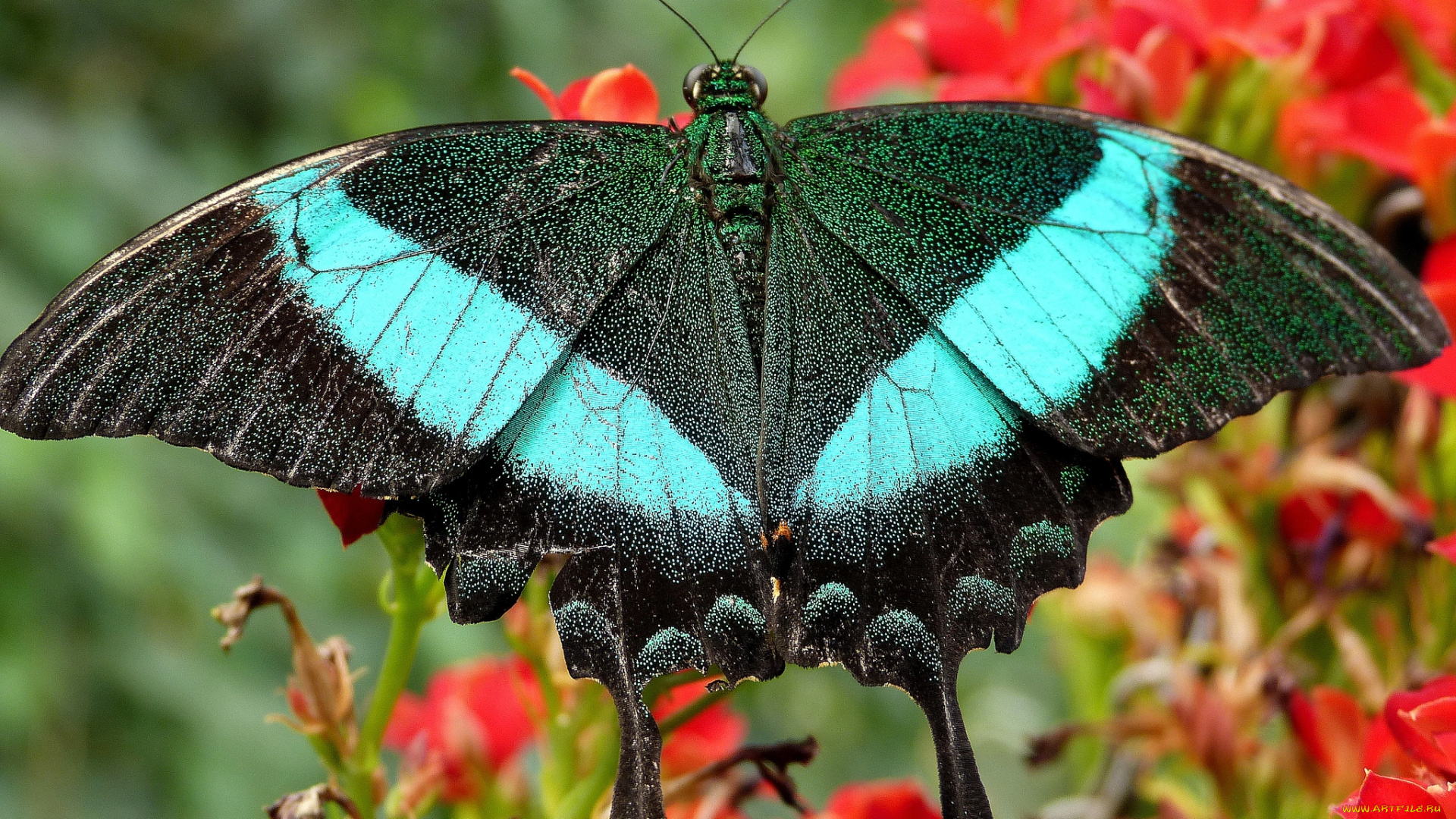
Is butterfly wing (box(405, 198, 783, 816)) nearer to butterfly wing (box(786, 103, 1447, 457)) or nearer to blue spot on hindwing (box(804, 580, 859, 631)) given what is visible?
blue spot on hindwing (box(804, 580, 859, 631))

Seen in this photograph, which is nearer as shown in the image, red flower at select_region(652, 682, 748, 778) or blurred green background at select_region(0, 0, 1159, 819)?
red flower at select_region(652, 682, 748, 778)

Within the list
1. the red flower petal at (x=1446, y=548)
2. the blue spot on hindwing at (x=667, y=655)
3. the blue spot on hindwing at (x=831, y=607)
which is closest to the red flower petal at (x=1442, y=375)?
the red flower petal at (x=1446, y=548)

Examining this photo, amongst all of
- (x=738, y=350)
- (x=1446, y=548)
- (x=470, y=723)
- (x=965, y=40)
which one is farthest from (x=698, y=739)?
→ (x=965, y=40)

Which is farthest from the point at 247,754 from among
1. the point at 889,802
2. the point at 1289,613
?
the point at 1289,613

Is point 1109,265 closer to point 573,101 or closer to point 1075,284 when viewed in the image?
point 1075,284

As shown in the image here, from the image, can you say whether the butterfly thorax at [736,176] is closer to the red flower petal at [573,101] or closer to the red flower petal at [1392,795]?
the red flower petal at [573,101]

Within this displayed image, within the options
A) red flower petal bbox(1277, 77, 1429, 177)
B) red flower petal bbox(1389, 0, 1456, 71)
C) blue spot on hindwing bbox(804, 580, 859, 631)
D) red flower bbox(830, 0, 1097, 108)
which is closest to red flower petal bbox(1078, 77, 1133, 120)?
red flower bbox(830, 0, 1097, 108)
